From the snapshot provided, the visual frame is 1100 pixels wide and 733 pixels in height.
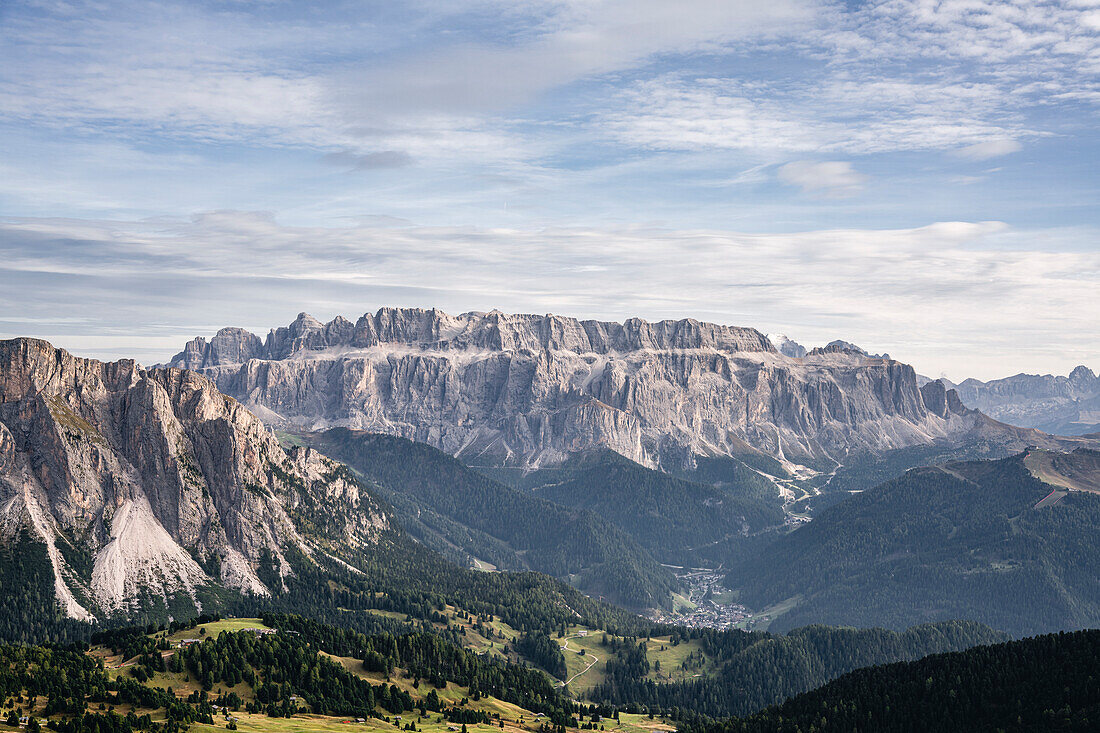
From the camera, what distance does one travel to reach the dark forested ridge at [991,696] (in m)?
162

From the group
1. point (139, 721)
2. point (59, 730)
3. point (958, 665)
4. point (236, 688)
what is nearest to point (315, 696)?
point (236, 688)

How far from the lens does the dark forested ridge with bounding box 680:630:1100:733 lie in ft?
531

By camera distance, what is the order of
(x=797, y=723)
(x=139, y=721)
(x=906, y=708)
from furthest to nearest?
1. (x=797, y=723)
2. (x=906, y=708)
3. (x=139, y=721)

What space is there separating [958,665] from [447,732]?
11726cm

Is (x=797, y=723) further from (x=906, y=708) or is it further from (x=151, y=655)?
(x=151, y=655)

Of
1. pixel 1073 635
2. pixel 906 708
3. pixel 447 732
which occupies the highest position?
pixel 1073 635

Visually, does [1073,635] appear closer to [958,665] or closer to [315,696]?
[958,665]

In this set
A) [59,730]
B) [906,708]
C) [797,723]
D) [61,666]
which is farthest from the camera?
[797,723]

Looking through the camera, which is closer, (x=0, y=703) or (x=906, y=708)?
(x=0, y=703)

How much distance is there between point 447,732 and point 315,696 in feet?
104

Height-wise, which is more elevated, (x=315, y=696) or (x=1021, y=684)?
(x=1021, y=684)

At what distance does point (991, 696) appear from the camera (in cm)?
17625

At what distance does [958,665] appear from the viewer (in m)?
194

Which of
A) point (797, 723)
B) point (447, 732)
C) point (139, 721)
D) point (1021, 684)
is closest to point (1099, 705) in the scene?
point (1021, 684)
